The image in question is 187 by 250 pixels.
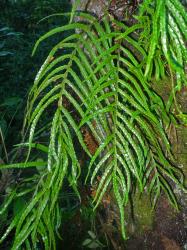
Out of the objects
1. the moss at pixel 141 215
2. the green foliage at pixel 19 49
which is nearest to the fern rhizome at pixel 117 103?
the moss at pixel 141 215

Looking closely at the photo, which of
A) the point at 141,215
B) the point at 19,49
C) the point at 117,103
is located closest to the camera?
the point at 117,103

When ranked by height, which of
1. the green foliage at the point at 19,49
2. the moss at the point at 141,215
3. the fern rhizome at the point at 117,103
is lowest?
the moss at the point at 141,215

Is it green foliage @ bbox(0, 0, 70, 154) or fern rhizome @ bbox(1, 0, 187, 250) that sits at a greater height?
green foliage @ bbox(0, 0, 70, 154)

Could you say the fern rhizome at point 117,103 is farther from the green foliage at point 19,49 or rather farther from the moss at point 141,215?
the green foliage at point 19,49

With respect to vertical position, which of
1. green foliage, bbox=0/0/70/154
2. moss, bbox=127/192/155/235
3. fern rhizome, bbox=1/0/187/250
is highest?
green foliage, bbox=0/0/70/154

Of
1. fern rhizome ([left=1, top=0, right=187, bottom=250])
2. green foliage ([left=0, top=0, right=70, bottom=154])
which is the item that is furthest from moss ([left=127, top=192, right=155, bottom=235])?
green foliage ([left=0, top=0, right=70, bottom=154])

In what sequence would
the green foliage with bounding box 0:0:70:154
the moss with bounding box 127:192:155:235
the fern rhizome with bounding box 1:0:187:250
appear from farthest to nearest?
the green foliage with bounding box 0:0:70:154, the moss with bounding box 127:192:155:235, the fern rhizome with bounding box 1:0:187:250

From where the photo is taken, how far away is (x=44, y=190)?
35.7 inches

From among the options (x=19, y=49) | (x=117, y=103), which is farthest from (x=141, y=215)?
(x=19, y=49)

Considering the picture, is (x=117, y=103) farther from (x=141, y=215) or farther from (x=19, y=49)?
(x=19, y=49)

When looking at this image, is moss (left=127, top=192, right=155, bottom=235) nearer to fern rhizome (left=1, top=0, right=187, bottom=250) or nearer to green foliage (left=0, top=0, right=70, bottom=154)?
fern rhizome (left=1, top=0, right=187, bottom=250)

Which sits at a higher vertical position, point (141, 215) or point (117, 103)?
point (117, 103)

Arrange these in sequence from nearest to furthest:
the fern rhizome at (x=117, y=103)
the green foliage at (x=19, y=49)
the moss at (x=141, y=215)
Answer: the fern rhizome at (x=117, y=103), the moss at (x=141, y=215), the green foliage at (x=19, y=49)

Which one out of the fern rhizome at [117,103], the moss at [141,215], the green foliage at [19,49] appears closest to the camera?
the fern rhizome at [117,103]
